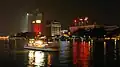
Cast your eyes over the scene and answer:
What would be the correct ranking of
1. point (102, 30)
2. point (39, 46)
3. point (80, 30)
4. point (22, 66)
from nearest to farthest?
Answer: point (22, 66), point (39, 46), point (102, 30), point (80, 30)

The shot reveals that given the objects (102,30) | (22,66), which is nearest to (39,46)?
(22,66)

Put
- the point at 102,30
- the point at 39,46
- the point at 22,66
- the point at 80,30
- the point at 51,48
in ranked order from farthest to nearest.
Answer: the point at 80,30 → the point at 102,30 → the point at 39,46 → the point at 51,48 → the point at 22,66

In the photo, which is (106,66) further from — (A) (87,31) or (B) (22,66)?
(A) (87,31)

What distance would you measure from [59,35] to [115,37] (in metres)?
32.6

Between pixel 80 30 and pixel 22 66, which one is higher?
pixel 80 30

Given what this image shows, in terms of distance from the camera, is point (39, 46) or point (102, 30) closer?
point (39, 46)

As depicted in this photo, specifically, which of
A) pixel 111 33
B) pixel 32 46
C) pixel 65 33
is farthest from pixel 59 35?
pixel 32 46

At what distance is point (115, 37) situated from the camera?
16300 centimetres

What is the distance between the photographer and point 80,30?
→ 158375mm

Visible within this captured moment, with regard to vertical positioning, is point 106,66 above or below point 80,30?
below

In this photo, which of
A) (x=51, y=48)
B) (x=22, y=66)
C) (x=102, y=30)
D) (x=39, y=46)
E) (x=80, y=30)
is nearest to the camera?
(x=22, y=66)

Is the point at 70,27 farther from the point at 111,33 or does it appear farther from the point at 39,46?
the point at 39,46

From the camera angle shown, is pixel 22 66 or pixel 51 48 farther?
pixel 51 48

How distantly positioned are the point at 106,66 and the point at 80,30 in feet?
410
